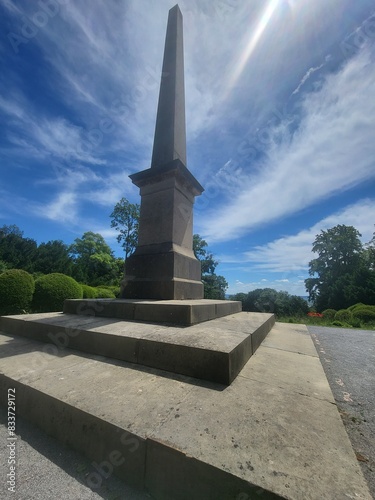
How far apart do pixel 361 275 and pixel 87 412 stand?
3447 cm

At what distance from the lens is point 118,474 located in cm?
146

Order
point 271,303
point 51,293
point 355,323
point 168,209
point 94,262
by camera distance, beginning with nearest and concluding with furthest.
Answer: point 168,209
point 51,293
point 355,323
point 271,303
point 94,262

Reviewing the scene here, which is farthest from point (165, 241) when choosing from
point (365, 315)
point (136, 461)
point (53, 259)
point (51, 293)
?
point (53, 259)

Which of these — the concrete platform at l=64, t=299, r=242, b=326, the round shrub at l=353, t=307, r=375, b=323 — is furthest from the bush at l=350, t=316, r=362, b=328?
Answer: the concrete platform at l=64, t=299, r=242, b=326

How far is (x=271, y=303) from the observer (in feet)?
95.4

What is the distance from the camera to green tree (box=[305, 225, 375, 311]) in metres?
29.2

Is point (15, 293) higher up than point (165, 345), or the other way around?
point (15, 293)

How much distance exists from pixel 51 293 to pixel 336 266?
40.3 m

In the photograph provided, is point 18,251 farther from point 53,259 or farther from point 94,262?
point 94,262

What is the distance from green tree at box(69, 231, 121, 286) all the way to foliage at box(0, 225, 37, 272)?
742cm

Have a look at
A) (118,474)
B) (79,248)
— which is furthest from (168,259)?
(79,248)

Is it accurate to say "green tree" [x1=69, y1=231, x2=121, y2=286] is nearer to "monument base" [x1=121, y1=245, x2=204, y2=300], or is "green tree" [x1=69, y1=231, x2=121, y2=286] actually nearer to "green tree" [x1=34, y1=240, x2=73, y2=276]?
"green tree" [x1=34, y1=240, x2=73, y2=276]

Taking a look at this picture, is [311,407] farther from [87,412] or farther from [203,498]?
[87,412]

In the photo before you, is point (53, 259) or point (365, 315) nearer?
point (365, 315)
